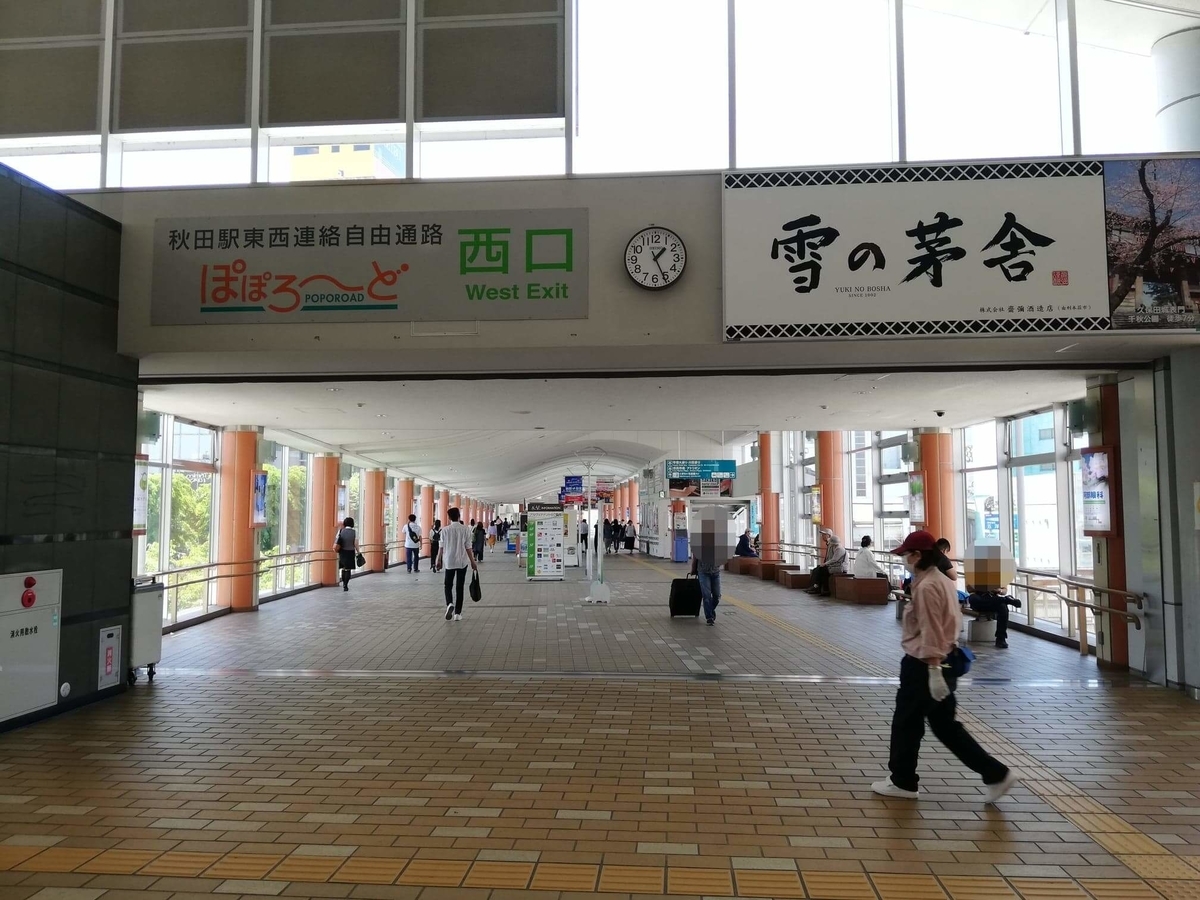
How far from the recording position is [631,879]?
11.4 feet

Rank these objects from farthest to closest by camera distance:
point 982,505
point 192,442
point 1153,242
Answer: point 982,505
point 192,442
point 1153,242

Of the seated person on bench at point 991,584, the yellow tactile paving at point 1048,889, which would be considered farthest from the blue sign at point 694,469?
the yellow tactile paving at point 1048,889

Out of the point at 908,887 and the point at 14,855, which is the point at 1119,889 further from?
the point at 14,855

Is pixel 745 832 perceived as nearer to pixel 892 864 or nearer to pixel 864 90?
pixel 892 864

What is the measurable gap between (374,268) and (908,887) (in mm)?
5973

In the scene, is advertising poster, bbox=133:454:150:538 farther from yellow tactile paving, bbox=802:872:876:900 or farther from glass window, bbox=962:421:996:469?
glass window, bbox=962:421:996:469

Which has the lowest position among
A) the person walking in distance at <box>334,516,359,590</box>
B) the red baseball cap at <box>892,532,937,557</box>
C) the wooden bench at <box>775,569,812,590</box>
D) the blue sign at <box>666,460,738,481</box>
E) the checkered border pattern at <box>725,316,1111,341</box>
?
the wooden bench at <box>775,569,812,590</box>

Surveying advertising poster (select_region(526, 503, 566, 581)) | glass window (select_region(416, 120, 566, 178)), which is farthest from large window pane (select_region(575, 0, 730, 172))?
advertising poster (select_region(526, 503, 566, 581))

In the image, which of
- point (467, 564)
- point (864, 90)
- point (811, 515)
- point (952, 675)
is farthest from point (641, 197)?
point (811, 515)

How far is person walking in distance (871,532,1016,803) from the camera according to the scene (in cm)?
429

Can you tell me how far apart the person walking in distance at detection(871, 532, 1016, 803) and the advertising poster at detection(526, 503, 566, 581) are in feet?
51.4

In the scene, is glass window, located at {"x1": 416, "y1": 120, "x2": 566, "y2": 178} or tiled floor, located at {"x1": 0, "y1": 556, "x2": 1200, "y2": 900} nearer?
tiled floor, located at {"x1": 0, "y1": 556, "x2": 1200, "y2": 900}

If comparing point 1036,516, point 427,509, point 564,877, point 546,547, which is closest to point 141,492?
point 564,877

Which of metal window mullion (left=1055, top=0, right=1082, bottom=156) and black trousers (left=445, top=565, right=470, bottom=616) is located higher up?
metal window mullion (left=1055, top=0, right=1082, bottom=156)
